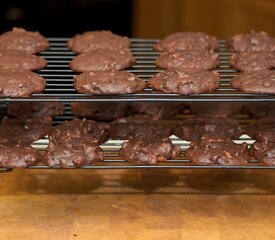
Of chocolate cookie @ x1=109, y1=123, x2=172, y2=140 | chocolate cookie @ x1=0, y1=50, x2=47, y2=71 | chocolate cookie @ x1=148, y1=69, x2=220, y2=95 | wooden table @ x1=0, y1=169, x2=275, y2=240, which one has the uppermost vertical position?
chocolate cookie @ x1=0, y1=50, x2=47, y2=71

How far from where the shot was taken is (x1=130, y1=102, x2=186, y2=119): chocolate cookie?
2598mm

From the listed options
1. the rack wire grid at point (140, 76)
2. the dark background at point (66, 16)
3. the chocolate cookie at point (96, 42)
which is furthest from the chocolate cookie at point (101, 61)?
the dark background at point (66, 16)

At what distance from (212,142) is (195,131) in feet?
0.63

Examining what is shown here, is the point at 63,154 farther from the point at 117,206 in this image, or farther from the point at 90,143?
the point at 117,206

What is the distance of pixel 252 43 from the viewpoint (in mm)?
2584

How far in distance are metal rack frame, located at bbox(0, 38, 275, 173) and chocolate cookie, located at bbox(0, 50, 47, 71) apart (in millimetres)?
51

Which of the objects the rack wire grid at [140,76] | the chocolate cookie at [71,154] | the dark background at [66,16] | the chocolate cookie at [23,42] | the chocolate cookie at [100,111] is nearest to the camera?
the rack wire grid at [140,76]

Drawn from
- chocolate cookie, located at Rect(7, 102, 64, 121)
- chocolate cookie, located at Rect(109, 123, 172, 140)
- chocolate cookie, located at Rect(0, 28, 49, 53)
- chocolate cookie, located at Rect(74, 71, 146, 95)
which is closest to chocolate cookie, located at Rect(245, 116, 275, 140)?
chocolate cookie, located at Rect(109, 123, 172, 140)

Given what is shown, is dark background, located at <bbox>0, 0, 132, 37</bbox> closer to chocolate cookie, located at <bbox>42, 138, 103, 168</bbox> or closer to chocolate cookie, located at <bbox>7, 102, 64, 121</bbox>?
chocolate cookie, located at <bbox>7, 102, 64, 121</bbox>

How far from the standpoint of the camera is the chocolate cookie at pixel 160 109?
260 centimetres

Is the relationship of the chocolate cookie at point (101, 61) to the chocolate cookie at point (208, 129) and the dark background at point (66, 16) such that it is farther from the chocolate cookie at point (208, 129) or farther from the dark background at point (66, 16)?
the dark background at point (66, 16)

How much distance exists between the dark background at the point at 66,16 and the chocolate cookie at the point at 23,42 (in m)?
2.14

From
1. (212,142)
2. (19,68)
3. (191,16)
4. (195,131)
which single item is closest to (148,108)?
(195,131)

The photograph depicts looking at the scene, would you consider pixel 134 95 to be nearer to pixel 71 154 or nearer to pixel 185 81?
pixel 185 81
